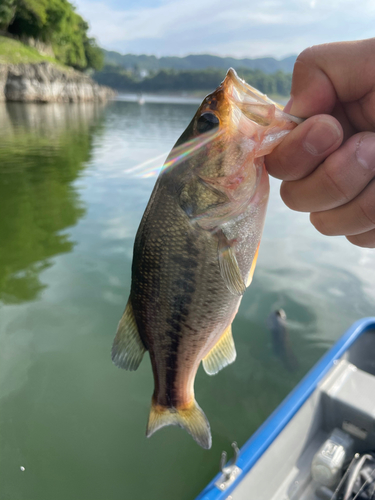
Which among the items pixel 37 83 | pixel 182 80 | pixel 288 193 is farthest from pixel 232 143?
pixel 182 80

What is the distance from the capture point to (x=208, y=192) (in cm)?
168

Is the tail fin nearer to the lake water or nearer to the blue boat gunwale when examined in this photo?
the blue boat gunwale

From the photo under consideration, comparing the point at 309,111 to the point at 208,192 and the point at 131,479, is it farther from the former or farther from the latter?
the point at 131,479

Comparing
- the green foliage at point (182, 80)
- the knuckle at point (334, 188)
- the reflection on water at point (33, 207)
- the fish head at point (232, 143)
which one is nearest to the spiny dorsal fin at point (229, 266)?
the fish head at point (232, 143)

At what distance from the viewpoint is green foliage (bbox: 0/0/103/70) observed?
2283 inches

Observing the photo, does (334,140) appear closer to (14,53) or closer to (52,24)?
(14,53)

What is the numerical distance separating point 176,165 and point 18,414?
4146mm

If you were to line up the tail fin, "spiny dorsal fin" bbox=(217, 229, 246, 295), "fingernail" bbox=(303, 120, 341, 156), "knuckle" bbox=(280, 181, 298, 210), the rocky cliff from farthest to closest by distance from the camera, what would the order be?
the rocky cliff → the tail fin → "knuckle" bbox=(280, 181, 298, 210) → "spiny dorsal fin" bbox=(217, 229, 246, 295) → "fingernail" bbox=(303, 120, 341, 156)

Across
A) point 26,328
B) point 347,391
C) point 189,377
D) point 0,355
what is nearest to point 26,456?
point 0,355

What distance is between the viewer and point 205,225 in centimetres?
169

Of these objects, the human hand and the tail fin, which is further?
the tail fin

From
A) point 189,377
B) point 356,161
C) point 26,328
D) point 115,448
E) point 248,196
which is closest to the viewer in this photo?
point 356,161

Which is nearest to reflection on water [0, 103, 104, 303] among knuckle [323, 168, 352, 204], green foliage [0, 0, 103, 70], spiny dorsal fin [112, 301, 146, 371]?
spiny dorsal fin [112, 301, 146, 371]

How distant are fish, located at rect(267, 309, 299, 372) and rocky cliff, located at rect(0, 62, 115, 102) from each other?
181 ft
